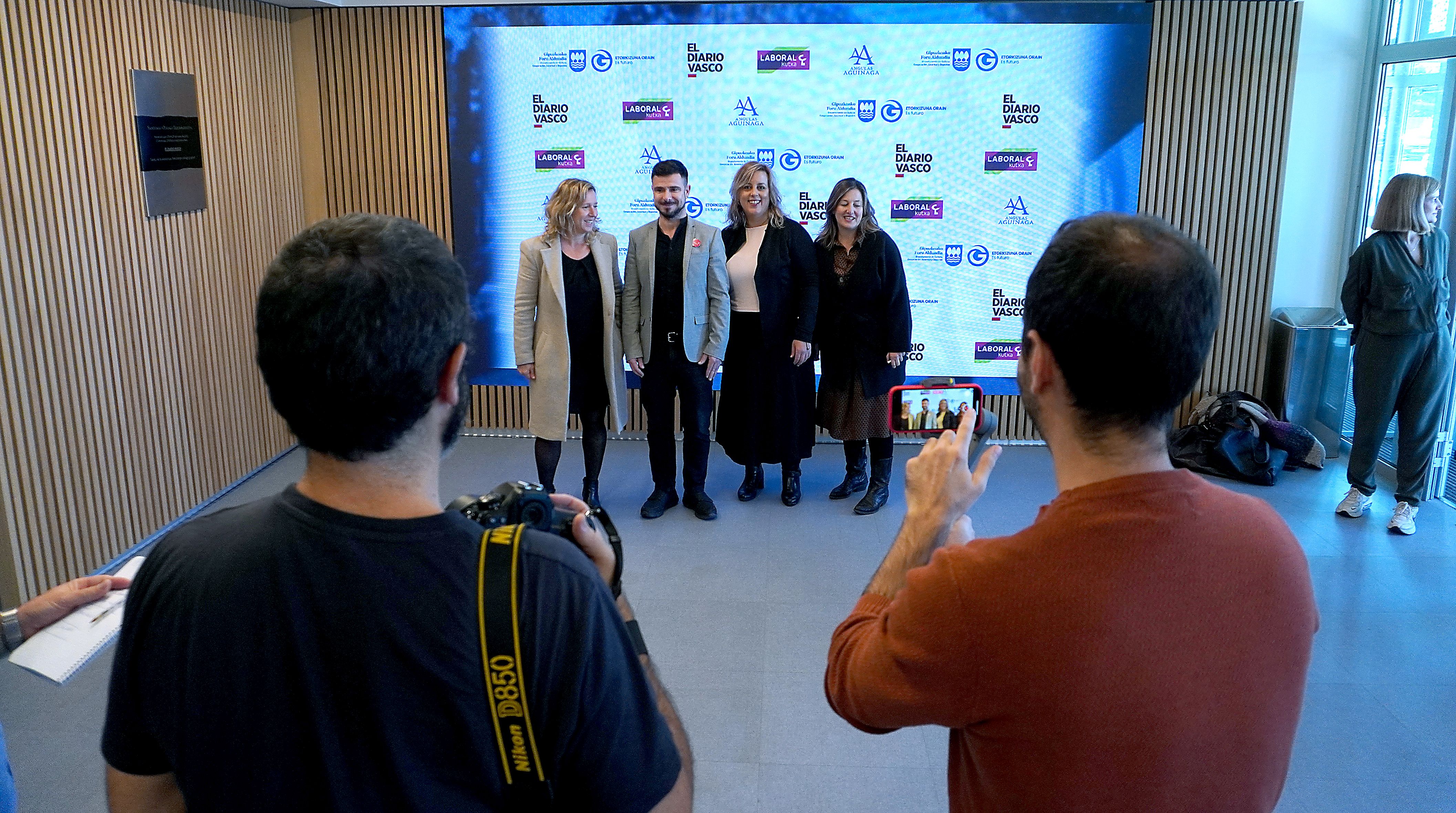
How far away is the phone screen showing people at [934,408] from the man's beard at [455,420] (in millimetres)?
741

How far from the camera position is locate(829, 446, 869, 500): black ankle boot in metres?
5.94

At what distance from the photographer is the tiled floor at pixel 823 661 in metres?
3.26

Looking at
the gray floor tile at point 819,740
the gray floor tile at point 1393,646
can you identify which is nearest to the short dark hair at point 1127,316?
the gray floor tile at point 819,740

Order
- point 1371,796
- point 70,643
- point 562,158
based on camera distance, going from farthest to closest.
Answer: point 562,158, point 1371,796, point 70,643

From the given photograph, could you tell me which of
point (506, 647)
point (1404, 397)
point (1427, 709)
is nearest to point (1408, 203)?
point (1404, 397)

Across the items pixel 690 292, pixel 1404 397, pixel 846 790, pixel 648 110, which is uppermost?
pixel 648 110

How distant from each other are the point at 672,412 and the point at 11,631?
3.78 metres

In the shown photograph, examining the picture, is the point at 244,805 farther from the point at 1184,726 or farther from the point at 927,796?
the point at 927,796

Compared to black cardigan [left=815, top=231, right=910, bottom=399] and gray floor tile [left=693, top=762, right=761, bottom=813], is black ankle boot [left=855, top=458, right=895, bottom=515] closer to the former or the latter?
black cardigan [left=815, top=231, right=910, bottom=399]

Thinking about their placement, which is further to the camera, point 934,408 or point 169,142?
point 169,142

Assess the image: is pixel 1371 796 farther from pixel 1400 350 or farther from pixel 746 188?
pixel 746 188

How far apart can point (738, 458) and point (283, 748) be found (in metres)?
4.76

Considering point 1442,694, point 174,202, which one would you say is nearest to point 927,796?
point 1442,694

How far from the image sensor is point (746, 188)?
540 cm
